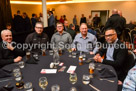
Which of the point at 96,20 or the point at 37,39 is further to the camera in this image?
the point at 96,20

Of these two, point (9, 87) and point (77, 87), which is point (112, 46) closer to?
point (77, 87)

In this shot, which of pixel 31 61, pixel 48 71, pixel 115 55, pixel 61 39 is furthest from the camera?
pixel 61 39

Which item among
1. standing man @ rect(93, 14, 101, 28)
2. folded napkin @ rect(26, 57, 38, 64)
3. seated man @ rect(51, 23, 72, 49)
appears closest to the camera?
folded napkin @ rect(26, 57, 38, 64)

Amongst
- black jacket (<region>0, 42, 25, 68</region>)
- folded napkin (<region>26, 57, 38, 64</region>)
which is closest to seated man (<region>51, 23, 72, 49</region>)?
black jacket (<region>0, 42, 25, 68</region>)

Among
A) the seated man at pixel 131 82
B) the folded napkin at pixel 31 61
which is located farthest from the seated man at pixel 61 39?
the seated man at pixel 131 82

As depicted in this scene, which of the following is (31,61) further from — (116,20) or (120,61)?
(116,20)

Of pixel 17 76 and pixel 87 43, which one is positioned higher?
pixel 87 43

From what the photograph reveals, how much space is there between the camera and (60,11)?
→ 11758 millimetres

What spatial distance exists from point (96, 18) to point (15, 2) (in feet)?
21.3

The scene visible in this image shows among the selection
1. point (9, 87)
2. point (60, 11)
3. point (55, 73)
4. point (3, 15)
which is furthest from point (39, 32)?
point (60, 11)

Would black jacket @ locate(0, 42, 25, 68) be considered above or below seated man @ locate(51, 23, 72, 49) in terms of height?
below

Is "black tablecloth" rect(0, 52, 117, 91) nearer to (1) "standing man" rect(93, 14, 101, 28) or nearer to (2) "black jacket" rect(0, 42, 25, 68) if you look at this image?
(2) "black jacket" rect(0, 42, 25, 68)

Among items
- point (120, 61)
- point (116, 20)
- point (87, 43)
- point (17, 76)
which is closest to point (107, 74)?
point (120, 61)

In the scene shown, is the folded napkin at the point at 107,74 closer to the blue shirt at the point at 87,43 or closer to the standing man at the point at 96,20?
the blue shirt at the point at 87,43
